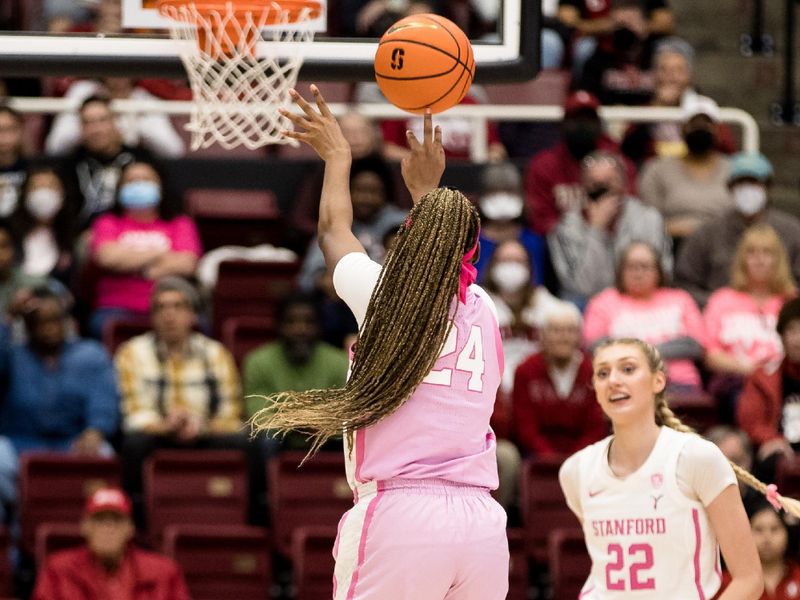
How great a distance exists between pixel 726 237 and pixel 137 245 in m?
3.26

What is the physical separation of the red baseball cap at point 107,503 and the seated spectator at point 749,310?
318 cm

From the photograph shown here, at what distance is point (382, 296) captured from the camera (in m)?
4.38

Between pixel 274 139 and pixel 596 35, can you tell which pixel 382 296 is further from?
pixel 596 35

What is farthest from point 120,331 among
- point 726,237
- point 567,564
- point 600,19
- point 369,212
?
point 600,19

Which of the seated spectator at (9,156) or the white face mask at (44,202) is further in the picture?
the seated spectator at (9,156)

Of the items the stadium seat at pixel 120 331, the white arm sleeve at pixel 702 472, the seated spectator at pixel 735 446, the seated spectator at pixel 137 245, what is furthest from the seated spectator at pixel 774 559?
the seated spectator at pixel 137 245

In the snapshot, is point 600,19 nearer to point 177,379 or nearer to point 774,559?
point 177,379

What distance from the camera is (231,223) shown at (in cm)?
1005

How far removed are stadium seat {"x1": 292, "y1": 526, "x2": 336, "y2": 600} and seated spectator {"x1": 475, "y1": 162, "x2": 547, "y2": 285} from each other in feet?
7.29

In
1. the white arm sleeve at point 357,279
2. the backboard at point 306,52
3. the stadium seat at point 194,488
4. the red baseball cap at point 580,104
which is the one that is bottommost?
the stadium seat at point 194,488

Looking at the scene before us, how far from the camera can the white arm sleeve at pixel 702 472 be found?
518cm

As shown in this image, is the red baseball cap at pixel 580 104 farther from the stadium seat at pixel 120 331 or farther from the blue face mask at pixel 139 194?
the stadium seat at pixel 120 331

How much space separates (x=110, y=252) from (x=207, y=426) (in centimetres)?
121

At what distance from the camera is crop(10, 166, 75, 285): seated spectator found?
9211 mm
